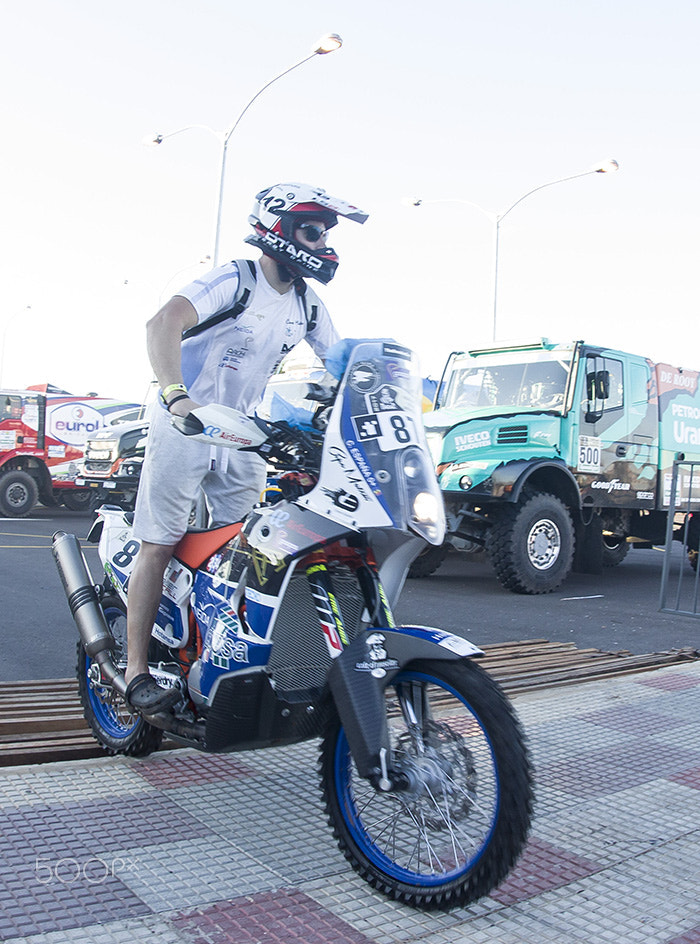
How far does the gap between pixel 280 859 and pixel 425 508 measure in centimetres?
114

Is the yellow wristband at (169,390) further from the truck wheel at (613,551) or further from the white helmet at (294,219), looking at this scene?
the truck wheel at (613,551)

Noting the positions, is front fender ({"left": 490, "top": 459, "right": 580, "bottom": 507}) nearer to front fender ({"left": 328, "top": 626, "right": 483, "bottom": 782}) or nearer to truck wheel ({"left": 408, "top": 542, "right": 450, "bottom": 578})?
truck wheel ({"left": 408, "top": 542, "right": 450, "bottom": 578})

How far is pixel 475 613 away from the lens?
7.94m

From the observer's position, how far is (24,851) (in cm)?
265

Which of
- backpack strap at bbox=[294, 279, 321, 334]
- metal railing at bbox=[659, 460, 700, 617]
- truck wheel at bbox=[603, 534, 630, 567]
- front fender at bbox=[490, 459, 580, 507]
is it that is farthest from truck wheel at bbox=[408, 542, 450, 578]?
backpack strap at bbox=[294, 279, 321, 334]

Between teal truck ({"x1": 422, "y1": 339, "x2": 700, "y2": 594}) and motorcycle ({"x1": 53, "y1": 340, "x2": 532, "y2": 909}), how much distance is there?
6412 millimetres

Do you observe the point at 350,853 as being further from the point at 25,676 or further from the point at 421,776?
the point at 25,676

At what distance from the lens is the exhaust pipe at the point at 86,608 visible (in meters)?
3.28

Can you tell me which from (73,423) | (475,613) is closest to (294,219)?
(475,613)

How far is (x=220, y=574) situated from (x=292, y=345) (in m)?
0.92

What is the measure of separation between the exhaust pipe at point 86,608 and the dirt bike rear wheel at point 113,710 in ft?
0.34

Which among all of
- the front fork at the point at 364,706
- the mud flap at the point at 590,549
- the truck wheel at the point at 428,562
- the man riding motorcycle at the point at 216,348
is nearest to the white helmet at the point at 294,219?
the man riding motorcycle at the point at 216,348

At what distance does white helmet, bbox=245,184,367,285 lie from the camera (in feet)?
9.78

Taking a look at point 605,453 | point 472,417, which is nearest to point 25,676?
point 472,417
